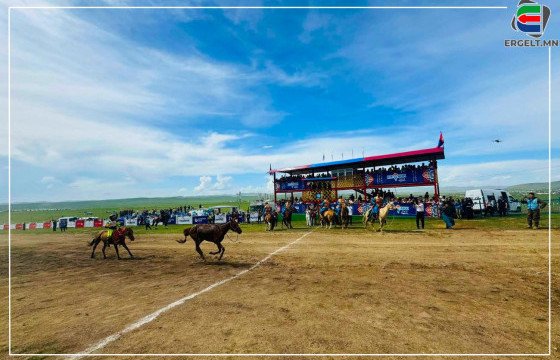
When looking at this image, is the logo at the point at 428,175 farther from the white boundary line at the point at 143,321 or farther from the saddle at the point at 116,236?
the saddle at the point at 116,236

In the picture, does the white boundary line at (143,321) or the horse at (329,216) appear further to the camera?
the horse at (329,216)

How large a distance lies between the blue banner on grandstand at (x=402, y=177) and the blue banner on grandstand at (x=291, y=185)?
9610 mm

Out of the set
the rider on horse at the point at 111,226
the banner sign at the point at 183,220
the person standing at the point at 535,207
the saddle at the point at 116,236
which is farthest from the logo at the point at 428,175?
the banner sign at the point at 183,220

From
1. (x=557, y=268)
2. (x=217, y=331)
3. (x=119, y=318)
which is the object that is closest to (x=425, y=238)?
(x=557, y=268)

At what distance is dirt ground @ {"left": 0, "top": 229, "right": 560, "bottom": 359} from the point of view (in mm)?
4484

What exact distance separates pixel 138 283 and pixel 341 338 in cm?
704

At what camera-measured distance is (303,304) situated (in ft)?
19.9

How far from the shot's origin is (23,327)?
5.41 meters

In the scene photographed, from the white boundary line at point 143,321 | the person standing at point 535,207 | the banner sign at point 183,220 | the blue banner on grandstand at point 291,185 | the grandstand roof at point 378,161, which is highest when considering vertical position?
the grandstand roof at point 378,161

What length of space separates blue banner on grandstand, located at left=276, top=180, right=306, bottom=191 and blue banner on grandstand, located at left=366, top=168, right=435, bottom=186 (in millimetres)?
9610

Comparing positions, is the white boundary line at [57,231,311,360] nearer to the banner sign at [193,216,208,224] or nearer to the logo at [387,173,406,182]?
the logo at [387,173,406,182]

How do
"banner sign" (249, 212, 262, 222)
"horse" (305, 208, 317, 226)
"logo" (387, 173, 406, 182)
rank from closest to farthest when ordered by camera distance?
"horse" (305, 208, 317, 226) < "logo" (387, 173, 406, 182) < "banner sign" (249, 212, 262, 222)

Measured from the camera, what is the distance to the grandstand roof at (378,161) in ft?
88.7

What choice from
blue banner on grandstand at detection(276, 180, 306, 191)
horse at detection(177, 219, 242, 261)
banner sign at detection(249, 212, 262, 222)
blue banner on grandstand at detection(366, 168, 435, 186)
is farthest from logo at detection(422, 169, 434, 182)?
horse at detection(177, 219, 242, 261)
